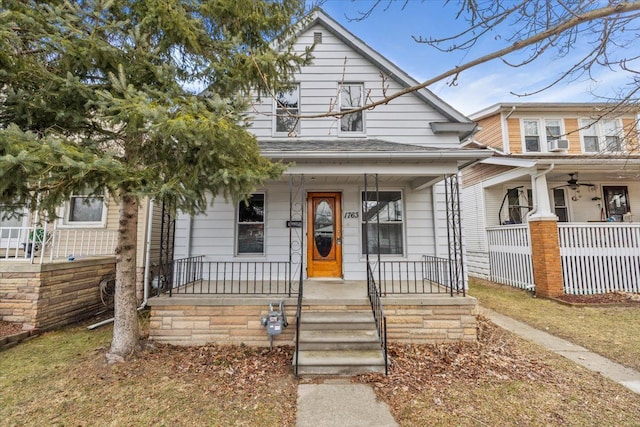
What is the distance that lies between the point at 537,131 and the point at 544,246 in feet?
20.9

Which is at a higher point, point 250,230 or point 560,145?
point 560,145

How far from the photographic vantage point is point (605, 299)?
7609mm

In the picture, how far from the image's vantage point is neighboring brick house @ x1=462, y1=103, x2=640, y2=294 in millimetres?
8227

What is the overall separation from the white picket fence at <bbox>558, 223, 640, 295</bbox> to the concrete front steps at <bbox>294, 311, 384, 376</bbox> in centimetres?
711

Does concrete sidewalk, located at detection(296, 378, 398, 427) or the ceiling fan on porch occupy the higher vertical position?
the ceiling fan on porch

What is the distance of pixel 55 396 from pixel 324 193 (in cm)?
553

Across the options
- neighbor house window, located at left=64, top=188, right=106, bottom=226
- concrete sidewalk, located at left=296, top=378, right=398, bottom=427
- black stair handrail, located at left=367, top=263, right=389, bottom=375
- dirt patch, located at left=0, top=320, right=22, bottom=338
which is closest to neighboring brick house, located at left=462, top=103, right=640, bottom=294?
black stair handrail, located at left=367, top=263, right=389, bottom=375

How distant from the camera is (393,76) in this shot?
24.6ft

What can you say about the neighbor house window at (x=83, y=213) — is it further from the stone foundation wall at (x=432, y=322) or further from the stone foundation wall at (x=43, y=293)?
the stone foundation wall at (x=432, y=322)

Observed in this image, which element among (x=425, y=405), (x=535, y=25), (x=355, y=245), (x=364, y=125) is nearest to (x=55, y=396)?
(x=425, y=405)

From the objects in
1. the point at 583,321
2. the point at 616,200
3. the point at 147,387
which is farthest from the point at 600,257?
the point at 147,387

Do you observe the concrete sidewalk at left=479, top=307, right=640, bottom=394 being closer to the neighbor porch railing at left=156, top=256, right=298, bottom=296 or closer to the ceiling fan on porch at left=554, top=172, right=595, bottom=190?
the neighbor porch railing at left=156, top=256, right=298, bottom=296

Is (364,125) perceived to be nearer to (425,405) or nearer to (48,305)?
(425,405)

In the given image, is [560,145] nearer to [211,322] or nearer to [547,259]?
[547,259]
